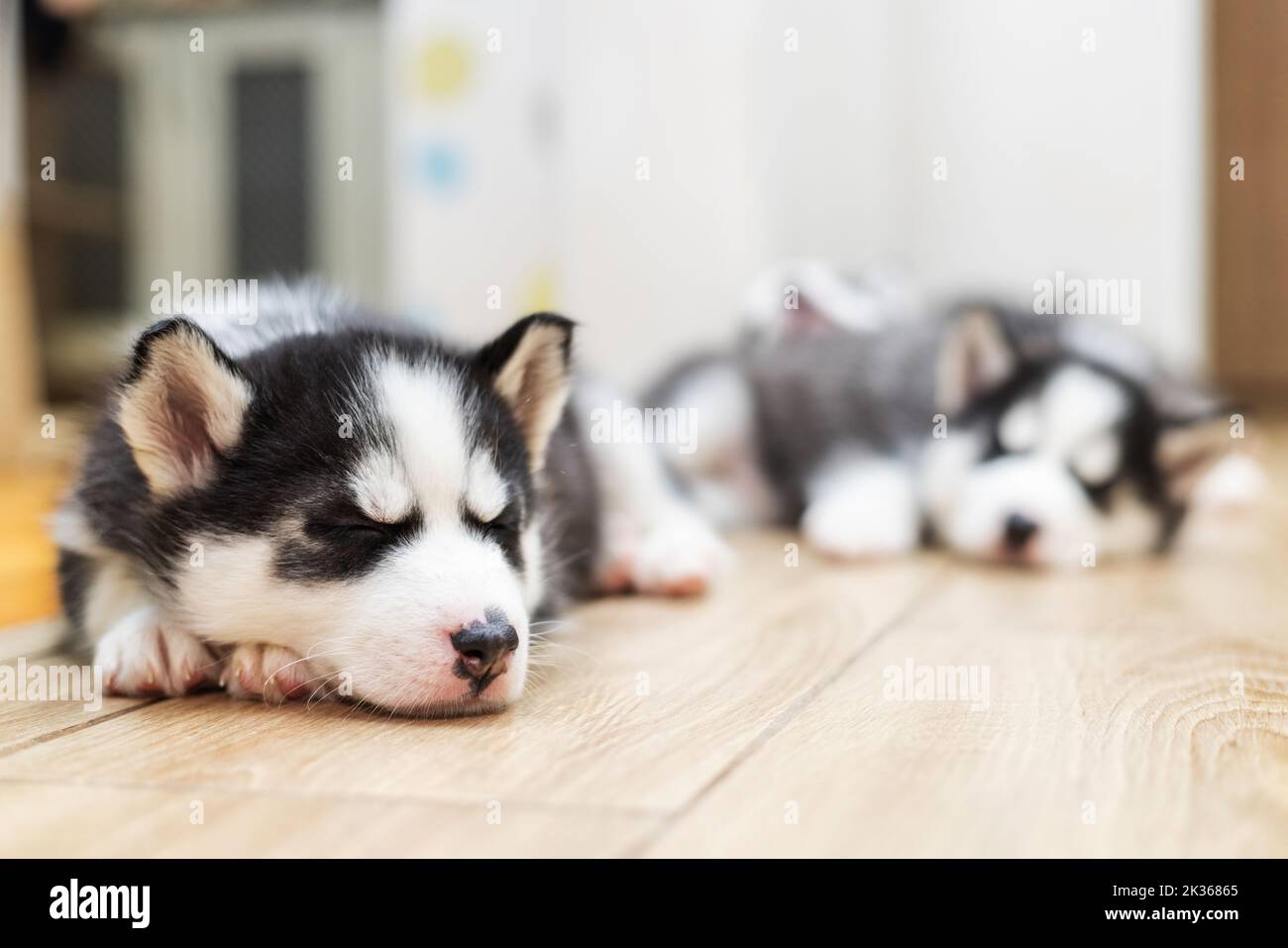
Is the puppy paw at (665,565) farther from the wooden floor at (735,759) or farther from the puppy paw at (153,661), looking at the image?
the puppy paw at (153,661)

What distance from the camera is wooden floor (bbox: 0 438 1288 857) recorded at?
1121 mm

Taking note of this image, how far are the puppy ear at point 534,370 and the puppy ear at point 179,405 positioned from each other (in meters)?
0.34

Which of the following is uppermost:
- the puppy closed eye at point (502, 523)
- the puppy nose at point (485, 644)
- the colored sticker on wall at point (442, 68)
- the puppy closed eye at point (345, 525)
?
the colored sticker on wall at point (442, 68)

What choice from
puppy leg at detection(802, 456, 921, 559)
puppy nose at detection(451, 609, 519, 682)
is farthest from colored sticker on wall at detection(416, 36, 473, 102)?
puppy nose at detection(451, 609, 519, 682)

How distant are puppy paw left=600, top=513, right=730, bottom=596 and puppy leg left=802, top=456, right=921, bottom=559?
0.42 m

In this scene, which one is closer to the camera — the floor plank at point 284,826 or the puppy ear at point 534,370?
the floor plank at point 284,826

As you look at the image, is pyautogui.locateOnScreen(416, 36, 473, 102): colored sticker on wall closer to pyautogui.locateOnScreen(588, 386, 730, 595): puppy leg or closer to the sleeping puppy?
pyautogui.locateOnScreen(588, 386, 730, 595): puppy leg

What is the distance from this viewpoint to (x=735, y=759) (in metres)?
1.35

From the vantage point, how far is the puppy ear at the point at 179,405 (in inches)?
59.9

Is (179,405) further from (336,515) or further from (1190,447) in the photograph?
(1190,447)

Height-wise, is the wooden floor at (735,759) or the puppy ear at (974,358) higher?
the puppy ear at (974,358)

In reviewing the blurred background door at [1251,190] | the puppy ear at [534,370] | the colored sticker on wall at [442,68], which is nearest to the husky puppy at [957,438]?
the puppy ear at [534,370]

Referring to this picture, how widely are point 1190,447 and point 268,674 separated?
216cm
